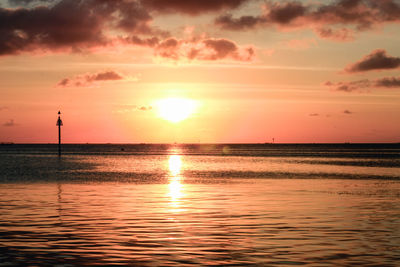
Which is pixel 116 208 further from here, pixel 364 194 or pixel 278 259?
pixel 364 194

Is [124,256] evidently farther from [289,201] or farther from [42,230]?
[289,201]

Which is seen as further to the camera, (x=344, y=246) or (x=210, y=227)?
(x=210, y=227)

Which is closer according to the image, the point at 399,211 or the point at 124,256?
the point at 124,256

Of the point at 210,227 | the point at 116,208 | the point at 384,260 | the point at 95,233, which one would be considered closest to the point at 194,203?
the point at 116,208

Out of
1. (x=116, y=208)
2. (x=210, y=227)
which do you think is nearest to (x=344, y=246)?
(x=210, y=227)

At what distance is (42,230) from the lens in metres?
22.0

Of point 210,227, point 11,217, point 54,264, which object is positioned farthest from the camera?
point 11,217

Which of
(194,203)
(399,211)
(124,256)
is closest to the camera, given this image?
(124,256)

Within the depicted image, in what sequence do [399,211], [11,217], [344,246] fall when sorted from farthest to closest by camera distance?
[399,211], [11,217], [344,246]

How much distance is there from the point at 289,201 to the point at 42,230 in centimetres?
1715

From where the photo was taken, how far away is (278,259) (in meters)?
16.4

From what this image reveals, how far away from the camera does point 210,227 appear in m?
23.1

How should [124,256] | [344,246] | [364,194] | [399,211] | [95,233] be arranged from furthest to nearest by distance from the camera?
[364,194]
[399,211]
[95,233]
[344,246]
[124,256]

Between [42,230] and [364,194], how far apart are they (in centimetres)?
2607
